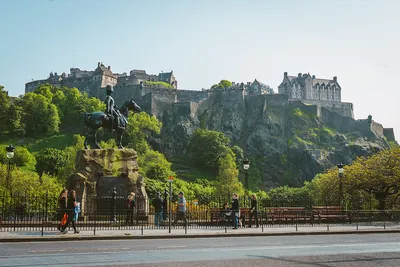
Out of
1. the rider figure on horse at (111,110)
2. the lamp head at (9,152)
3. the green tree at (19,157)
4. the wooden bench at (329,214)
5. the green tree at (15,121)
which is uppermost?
the green tree at (15,121)

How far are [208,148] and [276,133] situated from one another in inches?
831

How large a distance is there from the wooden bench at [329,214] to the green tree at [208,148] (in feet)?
226

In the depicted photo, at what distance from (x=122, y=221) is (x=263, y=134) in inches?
3513

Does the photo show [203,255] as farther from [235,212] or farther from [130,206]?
[235,212]

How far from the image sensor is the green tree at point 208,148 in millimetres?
97625

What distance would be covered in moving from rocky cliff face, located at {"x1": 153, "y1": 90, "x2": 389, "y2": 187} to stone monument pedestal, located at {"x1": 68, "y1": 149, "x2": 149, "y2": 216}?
77.3 metres

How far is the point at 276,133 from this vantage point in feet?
363

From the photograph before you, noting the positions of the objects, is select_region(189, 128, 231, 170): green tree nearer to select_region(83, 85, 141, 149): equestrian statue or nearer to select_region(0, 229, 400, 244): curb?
select_region(83, 85, 141, 149): equestrian statue

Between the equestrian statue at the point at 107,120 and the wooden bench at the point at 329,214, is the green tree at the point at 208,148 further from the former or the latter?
the equestrian statue at the point at 107,120

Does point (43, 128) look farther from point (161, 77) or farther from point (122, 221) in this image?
point (122, 221)

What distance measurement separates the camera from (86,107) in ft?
337

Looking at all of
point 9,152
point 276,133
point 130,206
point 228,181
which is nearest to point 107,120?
point 130,206

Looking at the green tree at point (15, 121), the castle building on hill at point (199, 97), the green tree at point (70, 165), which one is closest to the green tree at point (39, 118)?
the green tree at point (15, 121)

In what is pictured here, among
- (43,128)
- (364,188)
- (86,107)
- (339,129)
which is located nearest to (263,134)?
(339,129)
